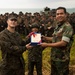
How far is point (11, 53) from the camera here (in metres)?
4.34

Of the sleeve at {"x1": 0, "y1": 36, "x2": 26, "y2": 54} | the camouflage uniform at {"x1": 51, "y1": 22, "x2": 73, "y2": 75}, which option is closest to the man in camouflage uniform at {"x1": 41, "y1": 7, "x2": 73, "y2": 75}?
the camouflage uniform at {"x1": 51, "y1": 22, "x2": 73, "y2": 75}

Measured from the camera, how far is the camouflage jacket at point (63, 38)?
4086 mm

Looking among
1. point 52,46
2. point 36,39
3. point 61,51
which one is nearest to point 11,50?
point 36,39

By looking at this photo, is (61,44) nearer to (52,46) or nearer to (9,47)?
(52,46)

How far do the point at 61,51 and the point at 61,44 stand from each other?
201mm

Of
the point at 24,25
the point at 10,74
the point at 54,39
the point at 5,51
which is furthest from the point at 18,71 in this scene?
the point at 24,25

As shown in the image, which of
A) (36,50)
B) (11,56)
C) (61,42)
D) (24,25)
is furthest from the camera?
(24,25)

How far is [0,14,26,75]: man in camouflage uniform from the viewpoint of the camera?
425 cm

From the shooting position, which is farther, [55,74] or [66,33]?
[55,74]

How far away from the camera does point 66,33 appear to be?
408 cm

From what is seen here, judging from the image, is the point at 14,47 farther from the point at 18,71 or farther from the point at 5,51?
the point at 18,71

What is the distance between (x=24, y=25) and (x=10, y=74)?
35.1ft

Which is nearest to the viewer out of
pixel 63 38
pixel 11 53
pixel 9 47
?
pixel 63 38

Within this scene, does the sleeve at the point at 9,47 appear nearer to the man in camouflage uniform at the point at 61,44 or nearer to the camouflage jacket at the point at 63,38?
the man in camouflage uniform at the point at 61,44
